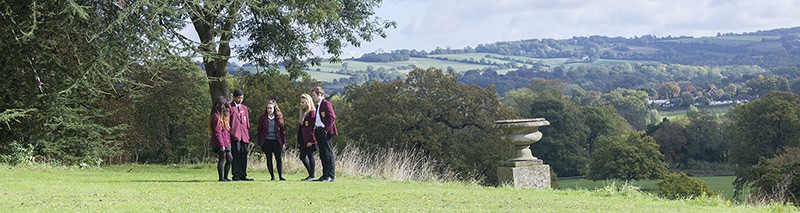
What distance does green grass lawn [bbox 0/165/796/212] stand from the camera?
32.6 ft

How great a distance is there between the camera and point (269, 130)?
A: 14.9 m

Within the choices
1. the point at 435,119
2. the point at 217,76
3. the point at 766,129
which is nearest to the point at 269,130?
the point at 217,76

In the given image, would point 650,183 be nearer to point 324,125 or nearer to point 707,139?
point 707,139

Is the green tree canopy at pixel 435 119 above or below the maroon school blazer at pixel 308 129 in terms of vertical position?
below

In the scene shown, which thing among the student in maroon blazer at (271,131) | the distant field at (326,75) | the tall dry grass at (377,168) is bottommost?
the distant field at (326,75)

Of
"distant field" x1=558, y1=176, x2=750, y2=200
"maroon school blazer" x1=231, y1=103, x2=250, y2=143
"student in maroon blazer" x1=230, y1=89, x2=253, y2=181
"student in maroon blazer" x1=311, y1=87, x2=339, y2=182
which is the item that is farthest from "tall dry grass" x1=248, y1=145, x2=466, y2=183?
"distant field" x1=558, y1=176, x2=750, y2=200

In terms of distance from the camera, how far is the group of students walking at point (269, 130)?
14.2m

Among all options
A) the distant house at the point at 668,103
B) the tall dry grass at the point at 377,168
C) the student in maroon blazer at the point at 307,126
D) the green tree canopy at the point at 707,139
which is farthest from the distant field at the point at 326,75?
the student in maroon blazer at the point at 307,126

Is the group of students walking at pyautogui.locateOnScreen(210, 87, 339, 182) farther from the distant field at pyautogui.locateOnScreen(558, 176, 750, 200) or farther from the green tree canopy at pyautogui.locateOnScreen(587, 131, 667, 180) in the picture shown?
the green tree canopy at pyautogui.locateOnScreen(587, 131, 667, 180)

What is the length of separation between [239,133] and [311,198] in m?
3.42

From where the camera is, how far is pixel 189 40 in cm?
2152

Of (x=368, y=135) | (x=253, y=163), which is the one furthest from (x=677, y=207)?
(x=368, y=135)

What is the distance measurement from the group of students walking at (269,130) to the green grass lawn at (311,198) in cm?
52

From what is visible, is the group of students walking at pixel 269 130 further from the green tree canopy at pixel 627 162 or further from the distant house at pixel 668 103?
the distant house at pixel 668 103
